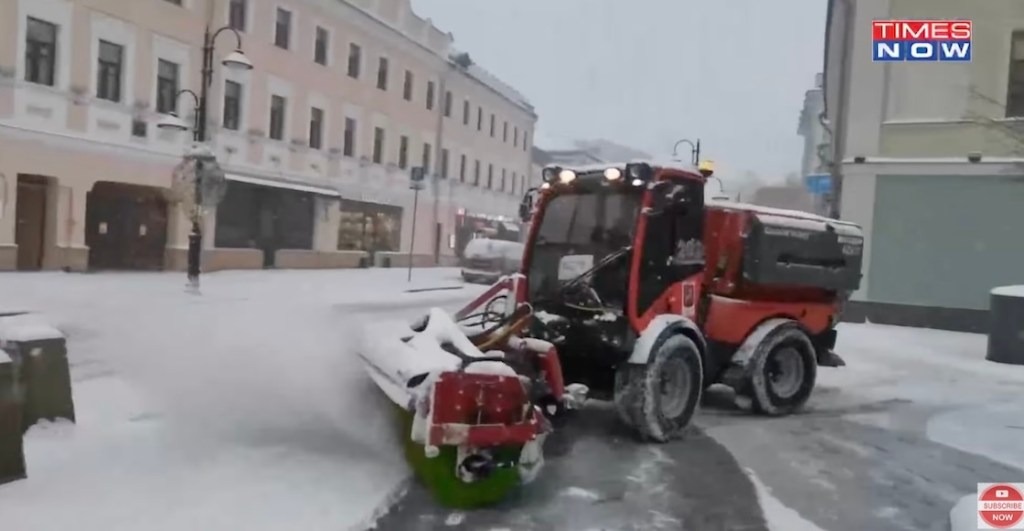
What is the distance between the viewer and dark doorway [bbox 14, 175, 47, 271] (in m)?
18.7

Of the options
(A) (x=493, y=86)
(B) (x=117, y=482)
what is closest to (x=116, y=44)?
(B) (x=117, y=482)

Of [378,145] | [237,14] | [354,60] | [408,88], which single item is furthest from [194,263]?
[408,88]

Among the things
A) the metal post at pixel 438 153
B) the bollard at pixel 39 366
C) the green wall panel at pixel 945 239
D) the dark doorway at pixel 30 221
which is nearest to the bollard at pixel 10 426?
the bollard at pixel 39 366

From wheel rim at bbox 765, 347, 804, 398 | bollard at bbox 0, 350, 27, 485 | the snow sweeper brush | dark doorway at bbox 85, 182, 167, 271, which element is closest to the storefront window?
dark doorway at bbox 85, 182, 167, 271

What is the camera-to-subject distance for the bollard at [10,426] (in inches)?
202

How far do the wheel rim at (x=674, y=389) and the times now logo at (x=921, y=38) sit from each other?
1229 cm

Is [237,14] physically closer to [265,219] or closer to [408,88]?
[265,219]

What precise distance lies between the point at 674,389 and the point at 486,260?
761 inches

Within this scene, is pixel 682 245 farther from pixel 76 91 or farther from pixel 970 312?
pixel 76 91

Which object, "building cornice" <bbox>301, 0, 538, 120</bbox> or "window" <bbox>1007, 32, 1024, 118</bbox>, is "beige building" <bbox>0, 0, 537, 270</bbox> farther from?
"window" <bbox>1007, 32, 1024, 118</bbox>

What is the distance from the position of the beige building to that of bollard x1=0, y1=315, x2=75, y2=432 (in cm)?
1330

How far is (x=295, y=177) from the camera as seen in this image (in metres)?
27.3

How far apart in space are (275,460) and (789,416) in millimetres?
5145

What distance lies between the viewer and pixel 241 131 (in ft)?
81.7
